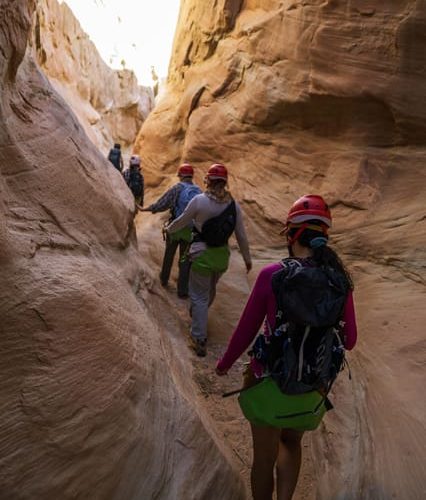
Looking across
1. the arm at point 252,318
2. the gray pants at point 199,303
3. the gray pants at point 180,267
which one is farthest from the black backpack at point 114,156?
the arm at point 252,318

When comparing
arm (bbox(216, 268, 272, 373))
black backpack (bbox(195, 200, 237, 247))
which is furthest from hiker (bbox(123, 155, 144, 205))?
arm (bbox(216, 268, 272, 373))

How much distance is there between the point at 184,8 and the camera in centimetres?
1192

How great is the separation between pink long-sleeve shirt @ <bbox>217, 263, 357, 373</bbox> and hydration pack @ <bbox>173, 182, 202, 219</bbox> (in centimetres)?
347

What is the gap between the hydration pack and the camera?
5.79 meters

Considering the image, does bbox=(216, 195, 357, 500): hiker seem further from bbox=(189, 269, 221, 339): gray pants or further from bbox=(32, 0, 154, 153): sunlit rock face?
bbox=(32, 0, 154, 153): sunlit rock face

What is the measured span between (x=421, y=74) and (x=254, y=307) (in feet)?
21.5

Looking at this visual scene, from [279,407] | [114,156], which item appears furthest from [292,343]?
[114,156]

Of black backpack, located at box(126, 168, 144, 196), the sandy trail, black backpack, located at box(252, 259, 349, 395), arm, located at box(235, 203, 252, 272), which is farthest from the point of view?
black backpack, located at box(126, 168, 144, 196)

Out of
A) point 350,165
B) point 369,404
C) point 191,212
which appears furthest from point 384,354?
point 350,165

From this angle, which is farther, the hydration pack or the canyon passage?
the hydration pack

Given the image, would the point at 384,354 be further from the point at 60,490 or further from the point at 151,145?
the point at 151,145

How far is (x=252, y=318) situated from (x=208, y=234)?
213 cm

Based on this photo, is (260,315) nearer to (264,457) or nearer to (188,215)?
(264,457)

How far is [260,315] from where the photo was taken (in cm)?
236
